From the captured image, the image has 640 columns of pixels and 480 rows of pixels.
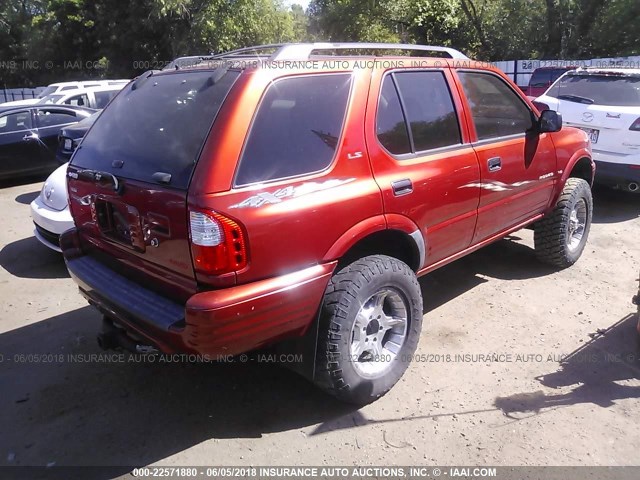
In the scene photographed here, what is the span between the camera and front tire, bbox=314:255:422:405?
9.09 ft

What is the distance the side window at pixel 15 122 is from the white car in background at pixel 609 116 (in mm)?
8099

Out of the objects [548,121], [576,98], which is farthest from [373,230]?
[576,98]

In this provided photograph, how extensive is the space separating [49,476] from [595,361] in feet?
10.7

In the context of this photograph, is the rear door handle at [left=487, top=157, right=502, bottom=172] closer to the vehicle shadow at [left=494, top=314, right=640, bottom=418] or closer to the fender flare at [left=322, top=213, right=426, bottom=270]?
the fender flare at [left=322, top=213, right=426, bottom=270]

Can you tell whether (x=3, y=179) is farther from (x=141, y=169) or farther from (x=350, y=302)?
(x=350, y=302)

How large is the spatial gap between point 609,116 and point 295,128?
536 centimetres

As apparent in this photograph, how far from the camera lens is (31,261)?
5473 mm

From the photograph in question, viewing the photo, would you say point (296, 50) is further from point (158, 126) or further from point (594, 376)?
point (594, 376)

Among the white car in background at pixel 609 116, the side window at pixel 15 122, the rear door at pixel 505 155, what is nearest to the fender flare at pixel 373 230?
the rear door at pixel 505 155

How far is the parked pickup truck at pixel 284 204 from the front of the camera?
7.98 ft

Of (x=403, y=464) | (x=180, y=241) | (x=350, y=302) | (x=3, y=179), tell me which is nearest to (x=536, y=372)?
(x=403, y=464)

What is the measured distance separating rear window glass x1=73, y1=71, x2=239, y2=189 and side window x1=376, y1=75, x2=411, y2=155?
894 millimetres

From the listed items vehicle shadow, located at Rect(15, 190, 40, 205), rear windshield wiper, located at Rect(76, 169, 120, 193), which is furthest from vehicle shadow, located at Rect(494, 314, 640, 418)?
vehicle shadow, located at Rect(15, 190, 40, 205)

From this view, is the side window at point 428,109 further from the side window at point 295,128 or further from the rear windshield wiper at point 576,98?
the rear windshield wiper at point 576,98
